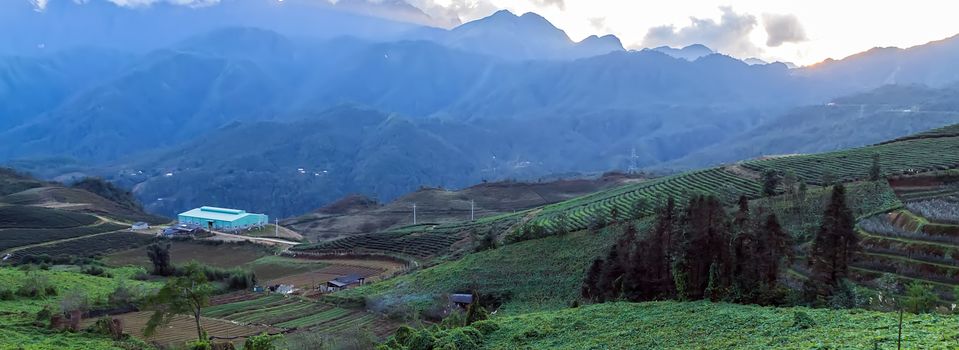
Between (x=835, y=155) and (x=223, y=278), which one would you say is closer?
(x=223, y=278)

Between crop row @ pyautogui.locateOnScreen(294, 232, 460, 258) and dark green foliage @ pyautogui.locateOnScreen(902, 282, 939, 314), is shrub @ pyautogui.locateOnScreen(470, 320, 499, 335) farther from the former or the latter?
crop row @ pyautogui.locateOnScreen(294, 232, 460, 258)

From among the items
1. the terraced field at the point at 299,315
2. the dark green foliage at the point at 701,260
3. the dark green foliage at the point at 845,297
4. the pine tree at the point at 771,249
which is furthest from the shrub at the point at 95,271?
the dark green foliage at the point at 845,297

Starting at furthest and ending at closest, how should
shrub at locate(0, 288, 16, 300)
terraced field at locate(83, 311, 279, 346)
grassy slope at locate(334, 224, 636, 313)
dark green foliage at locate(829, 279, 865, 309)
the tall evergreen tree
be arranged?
grassy slope at locate(334, 224, 636, 313) → shrub at locate(0, 288, 16, 300) → terraced field at locate(83, 311, 279, 346) → the tall evergreen tree → dark green foliage at locate(829, 279, 865, 309)

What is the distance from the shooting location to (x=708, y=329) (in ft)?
90.5

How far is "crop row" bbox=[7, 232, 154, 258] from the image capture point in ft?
289

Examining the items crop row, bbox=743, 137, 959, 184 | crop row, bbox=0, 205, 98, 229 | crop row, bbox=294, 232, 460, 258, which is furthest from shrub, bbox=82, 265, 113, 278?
crop row, bbox=743, 137, 959, 184

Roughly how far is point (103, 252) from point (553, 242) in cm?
6902

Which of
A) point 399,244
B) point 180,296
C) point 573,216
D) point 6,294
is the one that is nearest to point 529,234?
point 573,216

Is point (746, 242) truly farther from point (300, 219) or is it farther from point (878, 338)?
point (300, 219)

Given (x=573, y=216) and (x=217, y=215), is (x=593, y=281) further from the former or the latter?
(x=217, y=215)

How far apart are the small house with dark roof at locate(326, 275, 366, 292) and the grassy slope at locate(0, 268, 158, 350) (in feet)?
59.2

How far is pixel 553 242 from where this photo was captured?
64.3m

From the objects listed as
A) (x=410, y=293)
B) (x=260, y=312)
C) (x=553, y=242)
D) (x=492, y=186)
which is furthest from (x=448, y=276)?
(x=492, y=186)

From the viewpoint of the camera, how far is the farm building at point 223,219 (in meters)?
131
